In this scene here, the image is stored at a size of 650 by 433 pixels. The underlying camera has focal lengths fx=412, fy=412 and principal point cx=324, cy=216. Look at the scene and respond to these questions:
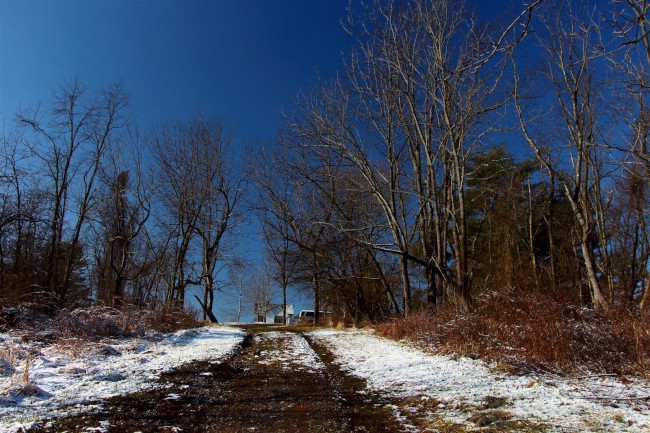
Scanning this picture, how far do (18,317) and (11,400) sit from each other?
221 inches

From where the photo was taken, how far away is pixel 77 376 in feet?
16.6

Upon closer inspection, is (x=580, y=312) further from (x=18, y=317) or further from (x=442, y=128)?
(x=18, y=317)

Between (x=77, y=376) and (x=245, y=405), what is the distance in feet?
7.68

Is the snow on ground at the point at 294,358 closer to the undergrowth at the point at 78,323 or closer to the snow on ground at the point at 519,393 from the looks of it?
the snow on ground at the point at 519,393

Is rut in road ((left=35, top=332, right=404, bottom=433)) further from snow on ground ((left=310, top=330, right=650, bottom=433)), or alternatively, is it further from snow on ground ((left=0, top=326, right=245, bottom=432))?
snow on ground ((left=310, top=330, right=650, bottom=433))

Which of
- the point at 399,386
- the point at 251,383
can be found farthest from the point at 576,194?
the point at 251,383

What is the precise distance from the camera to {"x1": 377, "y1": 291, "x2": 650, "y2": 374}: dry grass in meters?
4.79

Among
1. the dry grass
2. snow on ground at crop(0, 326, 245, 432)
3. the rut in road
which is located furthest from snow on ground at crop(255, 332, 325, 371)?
the dry grass

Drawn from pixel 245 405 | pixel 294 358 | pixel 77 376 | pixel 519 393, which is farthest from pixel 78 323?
pixel 519 393

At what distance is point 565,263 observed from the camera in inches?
843

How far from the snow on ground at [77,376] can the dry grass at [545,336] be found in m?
4.49

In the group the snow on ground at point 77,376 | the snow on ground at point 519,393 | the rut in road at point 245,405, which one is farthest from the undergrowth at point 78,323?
the snow on ground at point 519,393

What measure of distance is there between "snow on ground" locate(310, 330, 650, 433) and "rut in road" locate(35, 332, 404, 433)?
537 millimetres

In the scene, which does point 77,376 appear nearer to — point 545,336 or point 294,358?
point 294,358
